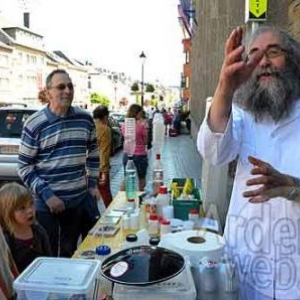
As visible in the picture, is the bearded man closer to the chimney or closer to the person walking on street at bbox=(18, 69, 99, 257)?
the person walking on street at bbox=(18, 69, 99, 257)

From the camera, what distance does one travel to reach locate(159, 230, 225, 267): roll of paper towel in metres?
1.95

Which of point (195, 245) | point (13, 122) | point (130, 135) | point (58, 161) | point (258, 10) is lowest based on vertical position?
point (130, 135)

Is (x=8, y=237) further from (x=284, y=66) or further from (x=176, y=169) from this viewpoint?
(x=176, y=169)

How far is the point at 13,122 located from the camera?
29.4ft

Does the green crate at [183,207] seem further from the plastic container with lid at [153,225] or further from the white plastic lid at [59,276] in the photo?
the white plastic lid at [59,276]

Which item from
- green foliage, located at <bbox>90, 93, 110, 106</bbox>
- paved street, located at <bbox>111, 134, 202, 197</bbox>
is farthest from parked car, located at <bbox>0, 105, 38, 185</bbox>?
green foliage, located at <bbox>90, 93, 110, 106</bbox>

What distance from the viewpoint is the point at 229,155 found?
2.02 meters

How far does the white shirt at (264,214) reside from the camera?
1.88 m

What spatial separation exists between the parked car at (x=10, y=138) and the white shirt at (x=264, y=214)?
22.7ft

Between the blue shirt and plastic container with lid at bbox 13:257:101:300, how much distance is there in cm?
177

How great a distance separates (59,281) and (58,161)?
1.99 meters

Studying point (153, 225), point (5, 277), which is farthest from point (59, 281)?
point (153, 225)

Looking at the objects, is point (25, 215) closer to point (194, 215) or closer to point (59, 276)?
point (194, 215)

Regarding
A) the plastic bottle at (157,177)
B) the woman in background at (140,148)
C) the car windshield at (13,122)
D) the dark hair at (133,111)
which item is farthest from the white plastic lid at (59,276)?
the car windshield at (13,122)
